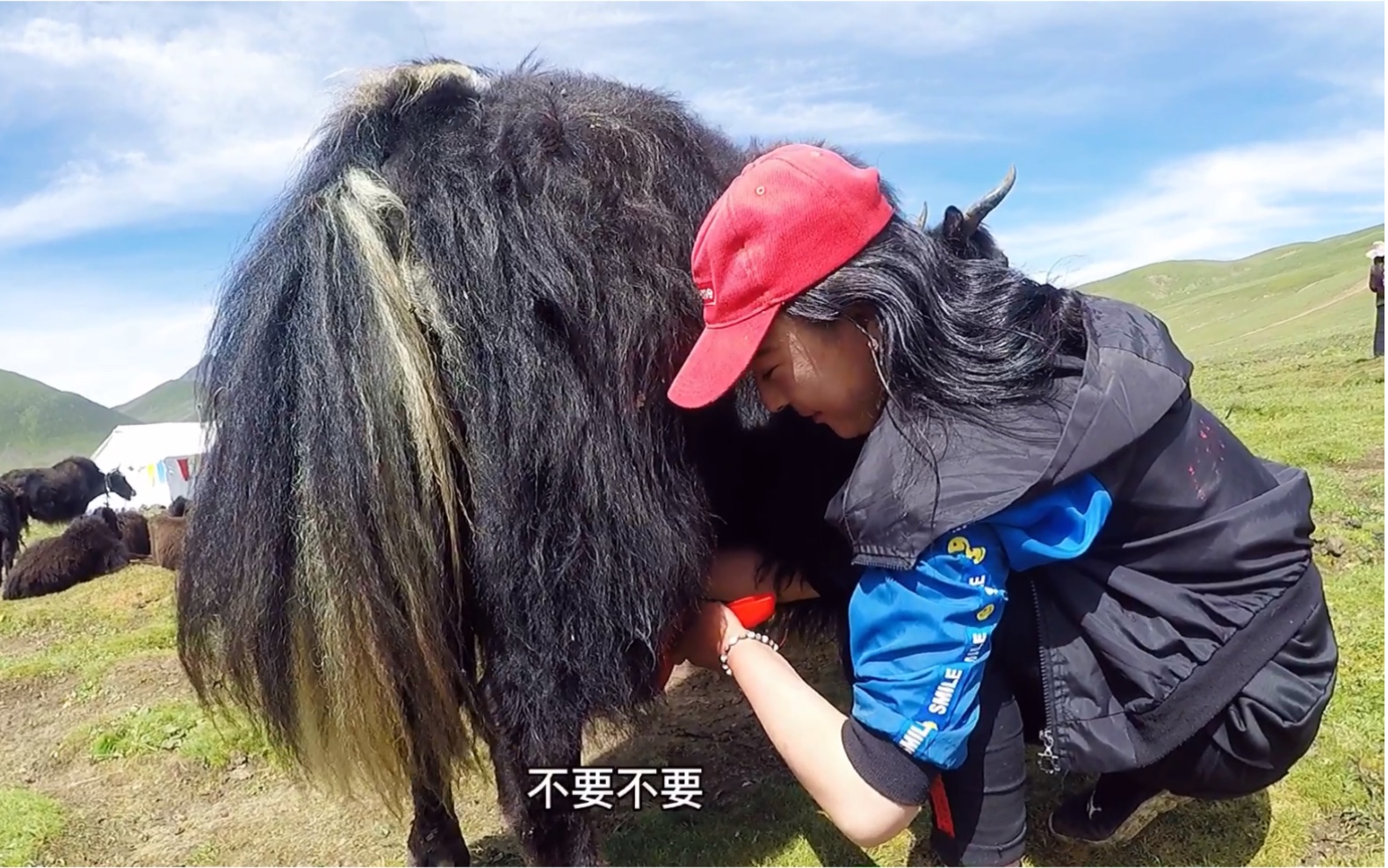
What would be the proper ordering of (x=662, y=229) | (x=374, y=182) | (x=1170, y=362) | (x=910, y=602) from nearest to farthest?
(x=910, y=602) → (x=1170, y=362) → (x=374, y=182) → (x=662, y=229)

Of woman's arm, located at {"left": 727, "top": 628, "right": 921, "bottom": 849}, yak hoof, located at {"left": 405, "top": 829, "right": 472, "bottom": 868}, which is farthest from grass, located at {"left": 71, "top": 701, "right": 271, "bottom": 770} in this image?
woman's arm, located at {"left": 727, "top": 628, "right": 921, "bottom": 849}

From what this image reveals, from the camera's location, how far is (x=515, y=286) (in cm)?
155

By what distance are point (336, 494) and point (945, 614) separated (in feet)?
3.17

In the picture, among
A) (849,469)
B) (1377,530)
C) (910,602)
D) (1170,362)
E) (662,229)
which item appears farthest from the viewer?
(1377,530)

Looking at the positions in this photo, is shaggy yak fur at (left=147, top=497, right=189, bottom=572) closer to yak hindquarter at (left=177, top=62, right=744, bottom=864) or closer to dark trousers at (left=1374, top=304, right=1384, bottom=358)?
yak hindquarter at (left=177, top=62, right=744, bottom=864)

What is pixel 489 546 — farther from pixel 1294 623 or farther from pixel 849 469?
pixel 1294 623

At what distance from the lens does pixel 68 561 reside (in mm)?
7395

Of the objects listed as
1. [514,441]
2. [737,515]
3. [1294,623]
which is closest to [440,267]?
[514,441]

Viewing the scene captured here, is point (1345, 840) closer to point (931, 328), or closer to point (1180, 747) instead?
point (1180, 747)

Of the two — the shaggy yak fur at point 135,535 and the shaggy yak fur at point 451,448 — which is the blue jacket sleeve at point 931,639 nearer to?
the shaggy yak fur at point 451,448

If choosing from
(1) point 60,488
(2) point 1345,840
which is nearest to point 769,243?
(2) point 1345,840

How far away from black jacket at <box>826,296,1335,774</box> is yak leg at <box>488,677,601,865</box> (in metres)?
0.64

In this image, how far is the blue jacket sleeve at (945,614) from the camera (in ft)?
4.48

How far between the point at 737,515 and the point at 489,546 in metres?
0.58
